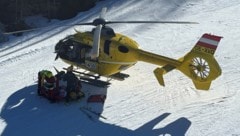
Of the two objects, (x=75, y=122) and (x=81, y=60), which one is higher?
(x=81, y=60)

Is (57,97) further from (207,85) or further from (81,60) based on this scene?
(207,85)

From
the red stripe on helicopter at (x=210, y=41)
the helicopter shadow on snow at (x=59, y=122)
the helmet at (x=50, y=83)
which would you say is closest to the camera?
the helicopter shadow on snow at (x=59, y=122)

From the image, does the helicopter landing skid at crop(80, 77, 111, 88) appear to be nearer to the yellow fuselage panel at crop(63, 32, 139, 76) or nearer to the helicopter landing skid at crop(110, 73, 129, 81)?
the helicopter landing skid at crop(110, 73, 129, 81)

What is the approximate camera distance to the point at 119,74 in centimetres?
1752

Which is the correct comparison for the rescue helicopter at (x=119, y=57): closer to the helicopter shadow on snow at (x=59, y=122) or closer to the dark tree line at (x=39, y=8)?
the helicopter shadow on snow at (x=59, y=122)

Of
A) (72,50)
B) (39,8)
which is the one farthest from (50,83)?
(39,8)

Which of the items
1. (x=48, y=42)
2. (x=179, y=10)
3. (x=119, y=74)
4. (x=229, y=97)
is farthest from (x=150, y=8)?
(x=229, y=97)

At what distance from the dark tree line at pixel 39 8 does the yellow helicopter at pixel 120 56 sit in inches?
427

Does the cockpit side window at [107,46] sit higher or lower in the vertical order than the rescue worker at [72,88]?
higher

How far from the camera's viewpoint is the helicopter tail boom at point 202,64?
14.9 m

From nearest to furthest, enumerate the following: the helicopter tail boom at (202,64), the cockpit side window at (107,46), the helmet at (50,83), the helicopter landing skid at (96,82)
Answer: the helicopter tail boom at (202,64) → the helmet at (50,83) → the cockpit side window at (107,46) → the helicopter landing skid at (96,82)

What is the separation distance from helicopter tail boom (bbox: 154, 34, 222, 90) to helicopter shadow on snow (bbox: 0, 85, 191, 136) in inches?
55.1

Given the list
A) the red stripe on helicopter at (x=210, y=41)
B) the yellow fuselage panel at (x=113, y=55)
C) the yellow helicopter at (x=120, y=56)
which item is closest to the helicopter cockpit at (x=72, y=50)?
the yellow helicopter at (x=120, y=56)

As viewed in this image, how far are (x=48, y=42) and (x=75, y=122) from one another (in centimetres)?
873
